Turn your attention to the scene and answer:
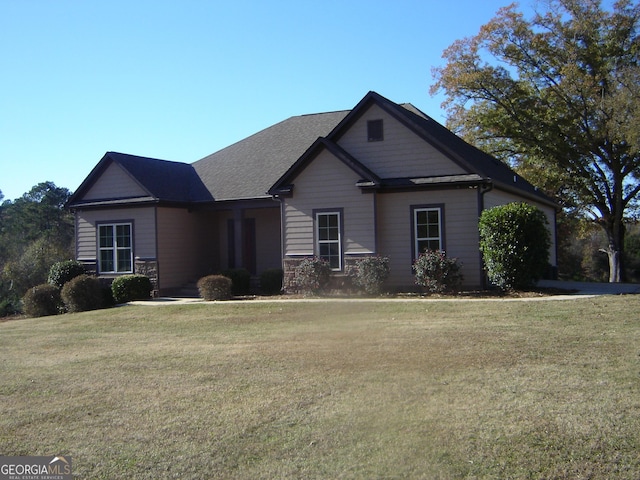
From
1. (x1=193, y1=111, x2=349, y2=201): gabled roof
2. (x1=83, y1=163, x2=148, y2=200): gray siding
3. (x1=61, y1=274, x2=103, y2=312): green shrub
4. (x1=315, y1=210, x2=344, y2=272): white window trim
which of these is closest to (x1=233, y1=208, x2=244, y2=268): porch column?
(x1=193, y1=111, x2=349, y2=201): gabled roof

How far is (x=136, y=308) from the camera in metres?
17.9

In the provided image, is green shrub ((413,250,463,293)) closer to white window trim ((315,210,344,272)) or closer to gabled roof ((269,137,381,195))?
white window trim ((315,210,344,272))

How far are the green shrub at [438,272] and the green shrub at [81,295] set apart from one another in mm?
10069

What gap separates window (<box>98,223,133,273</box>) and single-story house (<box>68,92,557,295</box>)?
36 millimetres

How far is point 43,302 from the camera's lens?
20266 millimetres

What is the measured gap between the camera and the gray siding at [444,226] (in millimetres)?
17953

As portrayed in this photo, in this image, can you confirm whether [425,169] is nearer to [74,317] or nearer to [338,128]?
[338,128]

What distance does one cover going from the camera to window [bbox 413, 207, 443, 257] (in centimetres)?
1830

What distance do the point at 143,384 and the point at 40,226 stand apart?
41.6m

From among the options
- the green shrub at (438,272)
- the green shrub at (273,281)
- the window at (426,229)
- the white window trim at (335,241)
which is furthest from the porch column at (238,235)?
the green shrub at (438,272)

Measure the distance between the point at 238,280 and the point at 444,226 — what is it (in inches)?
267

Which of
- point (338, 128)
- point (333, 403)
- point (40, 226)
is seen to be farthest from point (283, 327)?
point (40, 226)

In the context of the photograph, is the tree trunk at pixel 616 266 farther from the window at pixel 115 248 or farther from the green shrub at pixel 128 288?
the window at pixel 115 248

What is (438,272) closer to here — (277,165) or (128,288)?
(277,165)
